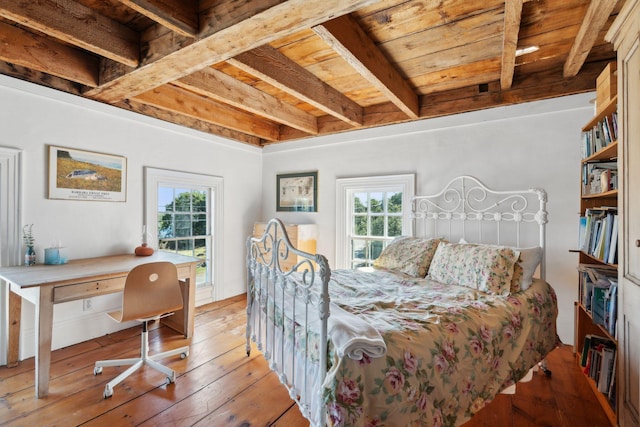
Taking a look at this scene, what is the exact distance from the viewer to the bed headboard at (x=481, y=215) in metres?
2.84

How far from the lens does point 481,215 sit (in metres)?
3.02

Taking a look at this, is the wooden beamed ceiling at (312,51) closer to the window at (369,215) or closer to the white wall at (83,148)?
the white wall at (83,148)

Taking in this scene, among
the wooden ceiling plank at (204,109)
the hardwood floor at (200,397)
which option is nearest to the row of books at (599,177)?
the hardwood floor at (200,397)

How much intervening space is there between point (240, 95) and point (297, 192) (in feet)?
5.53

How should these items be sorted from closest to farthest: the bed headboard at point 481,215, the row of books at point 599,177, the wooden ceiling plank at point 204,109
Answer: the row of books at point 599,177 → the bed headboard at point 481,215 → the wooden ceiling plank at point 204,109

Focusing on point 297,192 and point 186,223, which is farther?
point 297,192

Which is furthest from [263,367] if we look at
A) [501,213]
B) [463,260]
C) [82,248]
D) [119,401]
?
[501,213]

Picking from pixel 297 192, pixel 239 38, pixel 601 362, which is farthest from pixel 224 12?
pixel 601 362

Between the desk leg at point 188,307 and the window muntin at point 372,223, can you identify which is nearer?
the desk leg at point 188,307

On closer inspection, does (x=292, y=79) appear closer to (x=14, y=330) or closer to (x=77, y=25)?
(x=77, y=25)

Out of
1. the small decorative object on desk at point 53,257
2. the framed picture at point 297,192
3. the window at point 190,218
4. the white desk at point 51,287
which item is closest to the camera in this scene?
the white desk at point 51,287

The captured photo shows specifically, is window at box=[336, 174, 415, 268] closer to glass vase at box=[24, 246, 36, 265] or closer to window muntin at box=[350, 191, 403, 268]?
window muntin at box=[350, 191, 403, 268]

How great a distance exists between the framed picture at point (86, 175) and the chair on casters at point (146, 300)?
4.23ft

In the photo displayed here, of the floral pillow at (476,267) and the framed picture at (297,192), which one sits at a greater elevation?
the framed picture at (297,192)
